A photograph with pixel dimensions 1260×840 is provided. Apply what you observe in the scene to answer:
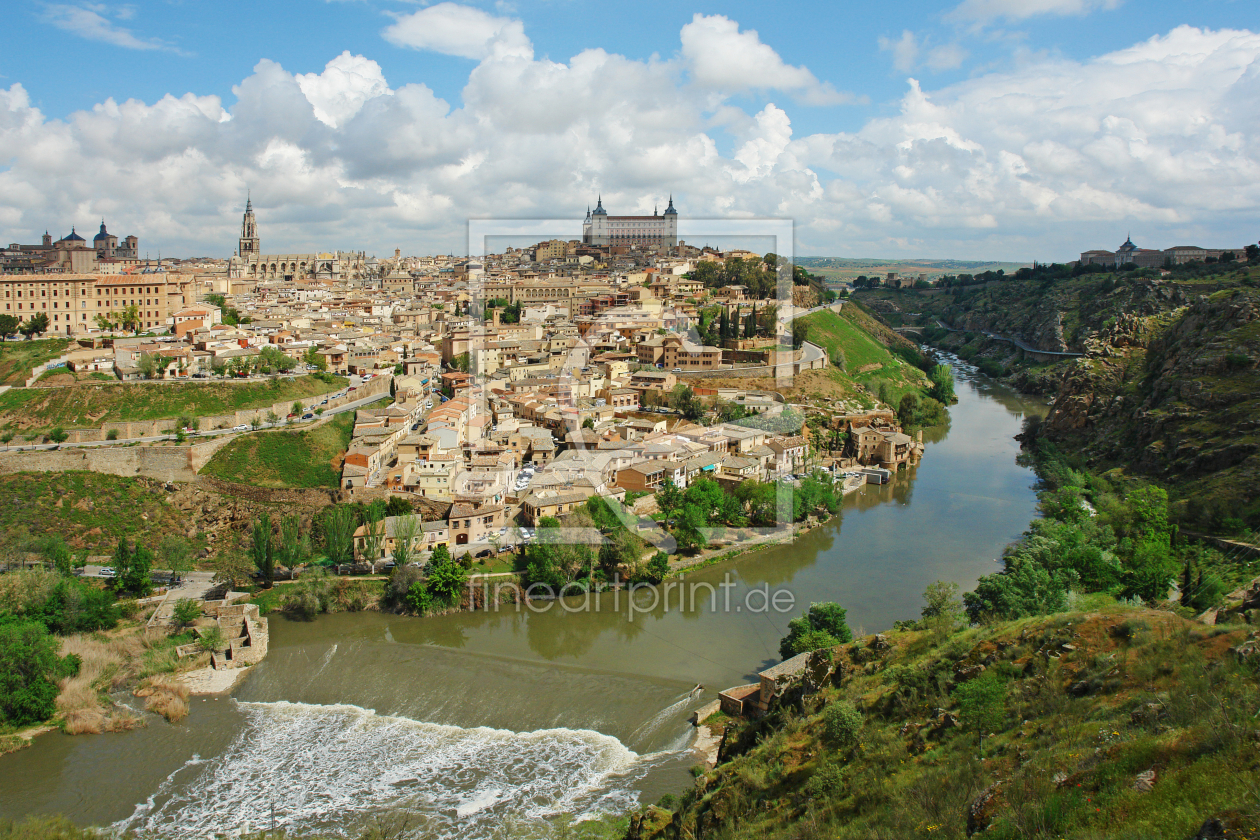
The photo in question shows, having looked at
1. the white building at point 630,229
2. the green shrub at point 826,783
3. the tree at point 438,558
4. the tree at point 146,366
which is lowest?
the tree at point 438,558

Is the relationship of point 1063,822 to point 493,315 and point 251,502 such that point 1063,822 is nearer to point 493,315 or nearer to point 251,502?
point 251,502

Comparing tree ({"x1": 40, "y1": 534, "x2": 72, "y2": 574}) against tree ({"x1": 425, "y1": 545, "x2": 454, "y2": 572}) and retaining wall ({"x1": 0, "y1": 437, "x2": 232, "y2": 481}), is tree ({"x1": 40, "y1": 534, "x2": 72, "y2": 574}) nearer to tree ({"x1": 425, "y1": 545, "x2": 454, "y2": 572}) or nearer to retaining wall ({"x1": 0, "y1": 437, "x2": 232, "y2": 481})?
retaining wall ({"x1": 0, "y1": 437, "x2": 232, "y2": 481})

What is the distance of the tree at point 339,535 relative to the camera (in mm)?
10352

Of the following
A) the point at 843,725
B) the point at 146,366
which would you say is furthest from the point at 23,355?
the point at 843,725

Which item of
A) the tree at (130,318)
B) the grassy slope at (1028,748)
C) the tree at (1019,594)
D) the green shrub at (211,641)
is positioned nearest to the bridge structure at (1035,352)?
the tree at (1019,594)

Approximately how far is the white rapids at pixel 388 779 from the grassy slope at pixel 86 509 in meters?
4.95

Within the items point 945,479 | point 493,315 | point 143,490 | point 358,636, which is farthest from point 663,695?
point 493,315

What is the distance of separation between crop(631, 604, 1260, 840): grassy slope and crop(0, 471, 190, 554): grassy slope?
922 cm

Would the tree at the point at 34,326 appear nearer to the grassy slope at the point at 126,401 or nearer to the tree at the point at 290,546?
the grassy slope at the point at 126,401

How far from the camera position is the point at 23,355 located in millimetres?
14258

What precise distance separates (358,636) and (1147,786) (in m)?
8.27

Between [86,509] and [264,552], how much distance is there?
9.87ft

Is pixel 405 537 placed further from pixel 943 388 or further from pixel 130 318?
pixel 943 388

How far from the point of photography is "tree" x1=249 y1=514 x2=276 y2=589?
10.1 m
